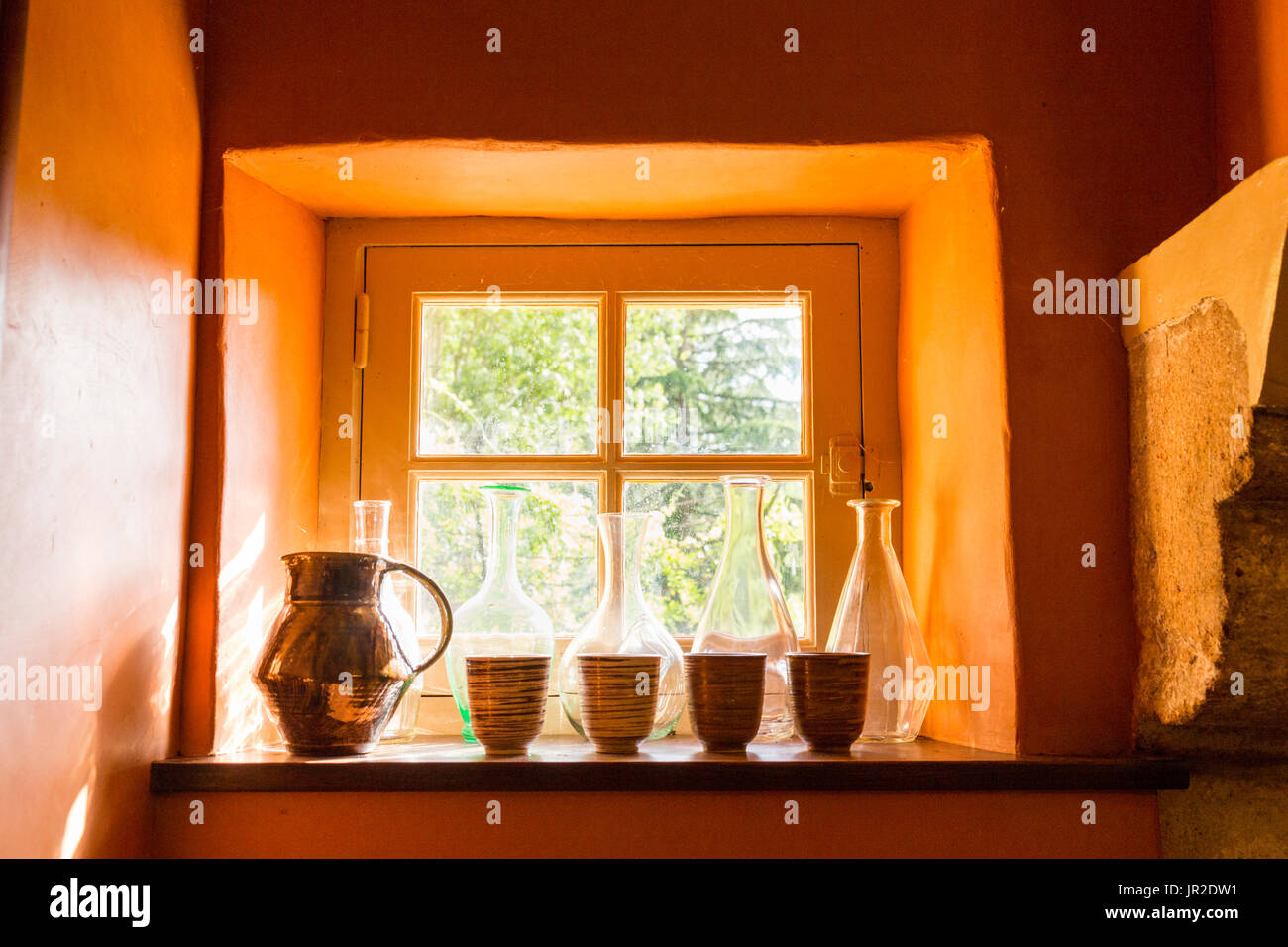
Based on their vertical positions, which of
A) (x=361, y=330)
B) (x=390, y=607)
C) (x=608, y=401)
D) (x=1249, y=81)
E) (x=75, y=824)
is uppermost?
(x=1249, y=81)

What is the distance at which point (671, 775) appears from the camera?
1.33 meters

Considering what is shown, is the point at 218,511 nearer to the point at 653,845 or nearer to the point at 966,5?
the point at 653,845

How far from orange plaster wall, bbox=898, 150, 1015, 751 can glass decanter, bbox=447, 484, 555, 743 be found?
58 cm

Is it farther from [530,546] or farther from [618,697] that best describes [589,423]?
[618,697]

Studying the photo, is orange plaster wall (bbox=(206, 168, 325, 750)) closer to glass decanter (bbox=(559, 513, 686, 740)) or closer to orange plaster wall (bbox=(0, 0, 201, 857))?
orange plaster wall (bbox=(0, 0, 201, 857))

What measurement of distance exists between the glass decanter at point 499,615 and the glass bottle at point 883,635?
445 millimetres

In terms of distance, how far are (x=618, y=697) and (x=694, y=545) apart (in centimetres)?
40

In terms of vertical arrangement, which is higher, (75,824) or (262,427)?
(262,427)

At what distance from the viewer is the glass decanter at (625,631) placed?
4.99 feet

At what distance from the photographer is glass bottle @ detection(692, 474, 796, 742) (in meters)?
1.55

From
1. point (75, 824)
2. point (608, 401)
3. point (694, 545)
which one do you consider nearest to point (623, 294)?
point (608, 401)

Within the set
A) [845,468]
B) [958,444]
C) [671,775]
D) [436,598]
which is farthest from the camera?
[845,468]

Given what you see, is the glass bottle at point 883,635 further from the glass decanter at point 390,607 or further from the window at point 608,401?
the glass decanter at point 390,607
